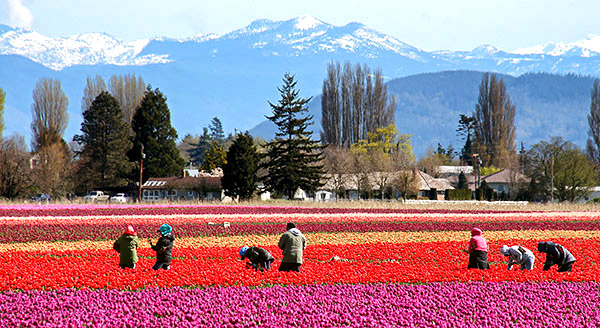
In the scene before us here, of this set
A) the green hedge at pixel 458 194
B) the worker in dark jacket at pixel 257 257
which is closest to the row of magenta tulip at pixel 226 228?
the worker in dark jacket at pixel 257 257

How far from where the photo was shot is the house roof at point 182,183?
64125 millimetres

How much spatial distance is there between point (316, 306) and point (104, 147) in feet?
202

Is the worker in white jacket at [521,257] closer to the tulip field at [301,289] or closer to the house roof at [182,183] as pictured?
the tulip field at [301,289]

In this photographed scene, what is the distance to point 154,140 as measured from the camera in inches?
2840

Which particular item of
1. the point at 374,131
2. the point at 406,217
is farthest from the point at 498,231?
the point at 374,131

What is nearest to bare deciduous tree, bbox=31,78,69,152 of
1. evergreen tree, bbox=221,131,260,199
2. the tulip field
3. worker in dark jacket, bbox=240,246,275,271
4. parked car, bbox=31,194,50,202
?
parked car, bbox=31,194,50,202

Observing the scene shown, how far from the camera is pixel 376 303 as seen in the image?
11.0 m

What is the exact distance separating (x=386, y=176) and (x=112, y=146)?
89.4ft

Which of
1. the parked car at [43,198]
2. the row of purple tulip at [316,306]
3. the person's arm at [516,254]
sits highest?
the parked car at [43,198]

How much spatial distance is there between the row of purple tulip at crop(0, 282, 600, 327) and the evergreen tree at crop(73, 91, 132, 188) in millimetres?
59031

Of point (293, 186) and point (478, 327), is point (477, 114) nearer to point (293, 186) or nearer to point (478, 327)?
point (293, 186)

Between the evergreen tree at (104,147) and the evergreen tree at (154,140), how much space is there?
1.93 metres

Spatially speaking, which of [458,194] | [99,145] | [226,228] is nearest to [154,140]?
[99,145]

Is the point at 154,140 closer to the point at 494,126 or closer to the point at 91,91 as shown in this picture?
the point at 91,91
